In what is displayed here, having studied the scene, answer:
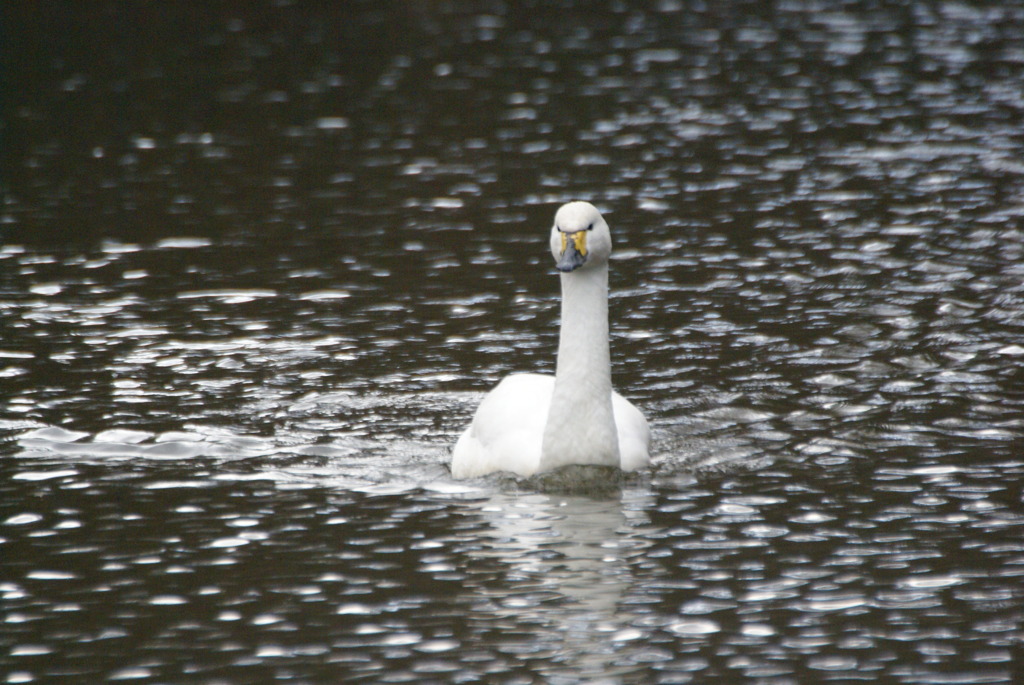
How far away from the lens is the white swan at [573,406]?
9766 millimetres

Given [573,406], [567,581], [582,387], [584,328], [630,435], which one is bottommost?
[567,581]

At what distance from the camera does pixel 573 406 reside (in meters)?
9.77

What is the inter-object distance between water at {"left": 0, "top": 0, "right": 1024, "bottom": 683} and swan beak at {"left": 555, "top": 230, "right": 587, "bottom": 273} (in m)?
1.56

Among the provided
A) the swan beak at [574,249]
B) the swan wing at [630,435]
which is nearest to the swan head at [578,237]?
the swan beak at [574,249]

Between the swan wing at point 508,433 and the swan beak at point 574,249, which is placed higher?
the swan beak at point 574,249

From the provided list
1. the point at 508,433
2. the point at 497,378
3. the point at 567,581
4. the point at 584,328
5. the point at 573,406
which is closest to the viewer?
the point at 567,581

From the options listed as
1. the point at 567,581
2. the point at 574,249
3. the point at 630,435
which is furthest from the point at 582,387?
the point at 567,581

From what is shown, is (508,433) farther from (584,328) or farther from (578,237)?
(578,237)

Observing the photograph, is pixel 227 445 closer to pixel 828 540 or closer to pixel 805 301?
pixel 828 540

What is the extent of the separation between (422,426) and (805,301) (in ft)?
15.3

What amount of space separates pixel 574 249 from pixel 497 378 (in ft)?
10.5

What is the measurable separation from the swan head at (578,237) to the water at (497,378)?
1.56 meters

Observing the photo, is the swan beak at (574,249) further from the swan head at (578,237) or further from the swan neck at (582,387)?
the swan neck at (582,387)

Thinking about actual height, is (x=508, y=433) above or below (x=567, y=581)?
above
